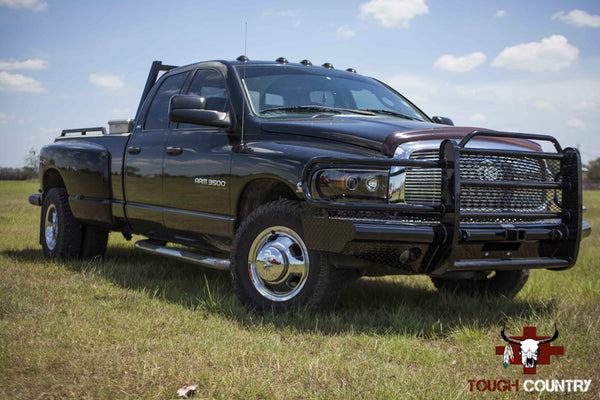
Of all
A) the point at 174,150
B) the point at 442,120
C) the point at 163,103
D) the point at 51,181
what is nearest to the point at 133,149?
the point at 163,103

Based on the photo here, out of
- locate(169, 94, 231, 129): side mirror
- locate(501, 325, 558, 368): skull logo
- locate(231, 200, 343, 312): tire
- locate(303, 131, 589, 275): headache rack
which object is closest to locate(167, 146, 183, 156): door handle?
locate(169, 94, 231, 129): side mirror

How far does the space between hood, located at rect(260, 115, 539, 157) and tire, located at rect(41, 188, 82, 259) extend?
10.4 ft

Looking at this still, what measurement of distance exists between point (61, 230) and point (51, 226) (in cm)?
44

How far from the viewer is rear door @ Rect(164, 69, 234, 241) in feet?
16.3

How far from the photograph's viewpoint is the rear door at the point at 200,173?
→ 4961 millimetres

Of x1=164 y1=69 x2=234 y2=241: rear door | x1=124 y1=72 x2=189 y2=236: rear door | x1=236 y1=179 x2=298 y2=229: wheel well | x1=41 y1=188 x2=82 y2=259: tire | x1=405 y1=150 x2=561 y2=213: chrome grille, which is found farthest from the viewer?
x1=41 y1=188 x2=82 y2=259: tire

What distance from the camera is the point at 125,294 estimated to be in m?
5.01

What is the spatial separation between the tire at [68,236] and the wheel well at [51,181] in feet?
0.67

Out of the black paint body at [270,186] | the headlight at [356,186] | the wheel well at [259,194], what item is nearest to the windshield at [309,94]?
the black paint body at [270,186]

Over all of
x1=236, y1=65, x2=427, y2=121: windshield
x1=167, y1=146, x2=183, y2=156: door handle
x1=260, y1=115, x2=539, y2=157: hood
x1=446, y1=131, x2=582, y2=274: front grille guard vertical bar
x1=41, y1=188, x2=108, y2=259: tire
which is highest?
x1=236, y1=65, x2=427, y2=121: windshield

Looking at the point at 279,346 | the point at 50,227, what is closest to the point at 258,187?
the point at 279,346

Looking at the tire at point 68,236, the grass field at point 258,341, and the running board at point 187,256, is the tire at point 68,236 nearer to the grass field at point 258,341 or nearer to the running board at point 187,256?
the grass field at point 258,341

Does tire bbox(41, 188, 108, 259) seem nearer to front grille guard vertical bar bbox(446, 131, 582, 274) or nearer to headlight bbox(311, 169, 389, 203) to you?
headlight bbox(311, 169, 389, 203)

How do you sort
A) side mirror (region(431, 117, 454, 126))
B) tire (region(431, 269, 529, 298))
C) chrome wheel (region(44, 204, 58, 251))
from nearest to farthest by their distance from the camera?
tire (region(431, 269, 529, 298))
side mirror (region(431, 117, 454, 126))
chrome wheel (region(44, 204, 58, 251))
